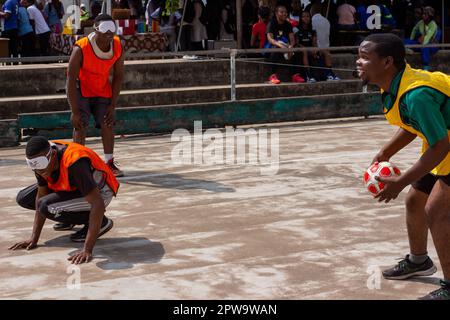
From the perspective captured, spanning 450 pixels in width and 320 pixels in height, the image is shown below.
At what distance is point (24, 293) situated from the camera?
6.34 meters

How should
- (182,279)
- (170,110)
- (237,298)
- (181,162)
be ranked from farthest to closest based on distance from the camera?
(170,110)
(181,162)
(182,279)
(237,298)

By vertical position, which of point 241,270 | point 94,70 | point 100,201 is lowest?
point 241,270

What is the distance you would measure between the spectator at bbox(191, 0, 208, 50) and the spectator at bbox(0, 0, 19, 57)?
3856 millimetres

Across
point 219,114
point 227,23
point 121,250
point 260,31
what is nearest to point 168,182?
point 121,250

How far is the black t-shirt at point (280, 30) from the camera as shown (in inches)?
690

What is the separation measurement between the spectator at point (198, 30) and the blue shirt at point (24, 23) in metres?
3.59

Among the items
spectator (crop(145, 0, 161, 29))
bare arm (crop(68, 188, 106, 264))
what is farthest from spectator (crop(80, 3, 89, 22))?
bare arm (crop(68, 188, 106, 264))

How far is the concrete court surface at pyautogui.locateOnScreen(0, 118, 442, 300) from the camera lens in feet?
21.0

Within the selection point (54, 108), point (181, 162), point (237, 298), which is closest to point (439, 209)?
point (237, 298)

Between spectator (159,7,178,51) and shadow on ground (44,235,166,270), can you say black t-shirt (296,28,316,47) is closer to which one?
spectator (159,7,178,51)

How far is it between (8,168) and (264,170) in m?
3.28

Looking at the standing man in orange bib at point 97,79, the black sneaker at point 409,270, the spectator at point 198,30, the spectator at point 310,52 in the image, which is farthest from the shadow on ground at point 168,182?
the spectator at point 198,30

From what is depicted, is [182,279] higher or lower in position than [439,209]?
lower

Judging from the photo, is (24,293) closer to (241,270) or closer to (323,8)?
(241,270)
